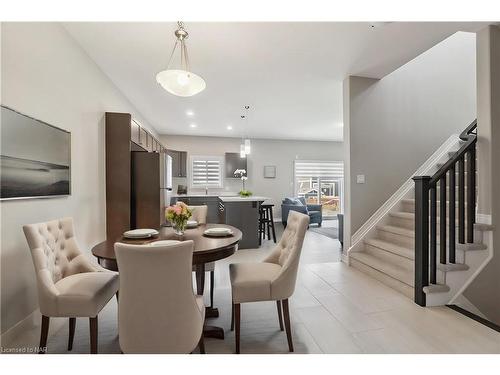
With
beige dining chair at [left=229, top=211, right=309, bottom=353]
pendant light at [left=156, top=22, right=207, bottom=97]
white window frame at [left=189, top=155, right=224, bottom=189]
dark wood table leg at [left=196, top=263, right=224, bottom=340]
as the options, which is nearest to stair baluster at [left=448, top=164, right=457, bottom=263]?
beige dining chair at [left=229, top=211, right=309, bottom=353]

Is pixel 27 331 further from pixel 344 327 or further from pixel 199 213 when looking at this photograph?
pixel 344 327

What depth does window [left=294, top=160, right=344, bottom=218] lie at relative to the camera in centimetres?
820

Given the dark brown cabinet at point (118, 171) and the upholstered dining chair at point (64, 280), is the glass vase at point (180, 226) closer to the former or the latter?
the upholstered dining chair at point (64, 280)

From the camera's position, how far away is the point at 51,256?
1763 millimetres

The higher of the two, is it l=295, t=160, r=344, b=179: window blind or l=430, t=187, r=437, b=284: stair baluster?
l=295, t=160, r=344, b=179: window blind

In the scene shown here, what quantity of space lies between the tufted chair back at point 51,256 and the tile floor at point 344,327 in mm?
509

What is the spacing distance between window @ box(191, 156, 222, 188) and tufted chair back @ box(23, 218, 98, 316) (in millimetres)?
5388

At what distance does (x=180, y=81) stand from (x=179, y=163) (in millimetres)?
5306

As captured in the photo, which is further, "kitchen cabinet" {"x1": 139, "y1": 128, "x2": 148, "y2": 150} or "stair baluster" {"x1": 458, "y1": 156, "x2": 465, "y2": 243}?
"kitchen cabinet" {"x1": 139, "y1": 128, "x2": 148, "y2": 150}

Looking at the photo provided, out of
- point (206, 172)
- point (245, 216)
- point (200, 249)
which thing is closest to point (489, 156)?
point (200, 249)

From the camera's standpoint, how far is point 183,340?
4.23 feet

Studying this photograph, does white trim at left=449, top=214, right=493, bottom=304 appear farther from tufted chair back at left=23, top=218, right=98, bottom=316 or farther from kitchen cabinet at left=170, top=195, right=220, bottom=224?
kitchen cabinet at left=170, top=195, right=220, bottom=224
